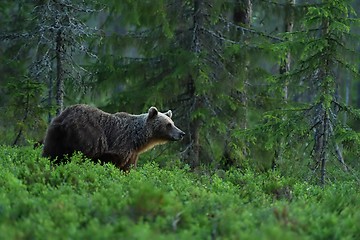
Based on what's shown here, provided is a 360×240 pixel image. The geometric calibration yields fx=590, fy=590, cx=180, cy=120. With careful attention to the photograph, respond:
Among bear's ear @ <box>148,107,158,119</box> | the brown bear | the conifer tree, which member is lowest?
the brown bear

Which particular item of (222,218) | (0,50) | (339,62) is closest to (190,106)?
(339,62)

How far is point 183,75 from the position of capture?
54.6 ft

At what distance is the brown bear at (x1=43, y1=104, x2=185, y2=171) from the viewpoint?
12.5 m

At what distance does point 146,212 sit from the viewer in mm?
7008

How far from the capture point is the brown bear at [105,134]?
12469 mm

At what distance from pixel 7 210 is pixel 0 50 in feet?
54.0

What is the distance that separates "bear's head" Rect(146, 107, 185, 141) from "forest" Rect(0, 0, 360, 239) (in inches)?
45.4

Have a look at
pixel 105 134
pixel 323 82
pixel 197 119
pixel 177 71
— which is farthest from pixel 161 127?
pixel 323 82

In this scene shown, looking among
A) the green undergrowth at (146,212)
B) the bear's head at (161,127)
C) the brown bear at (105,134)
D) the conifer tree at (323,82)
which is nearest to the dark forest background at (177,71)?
the bear's head at (161,127)

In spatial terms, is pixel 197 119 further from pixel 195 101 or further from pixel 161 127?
pixel 161 127

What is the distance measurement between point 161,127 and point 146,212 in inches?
282

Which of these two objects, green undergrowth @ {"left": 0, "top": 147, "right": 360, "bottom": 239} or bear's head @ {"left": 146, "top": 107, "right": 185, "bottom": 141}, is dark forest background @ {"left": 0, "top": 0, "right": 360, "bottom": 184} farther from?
green undergrowth @ {"left": 0, "top": 147, "right": 360, "bottom": 239}

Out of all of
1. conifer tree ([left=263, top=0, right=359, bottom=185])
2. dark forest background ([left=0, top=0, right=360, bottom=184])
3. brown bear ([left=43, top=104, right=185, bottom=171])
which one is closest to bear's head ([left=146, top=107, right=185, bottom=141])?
brown bear ([left=43, top=104, right=185, bottom=171])

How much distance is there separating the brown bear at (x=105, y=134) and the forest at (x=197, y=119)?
731 millimetres
